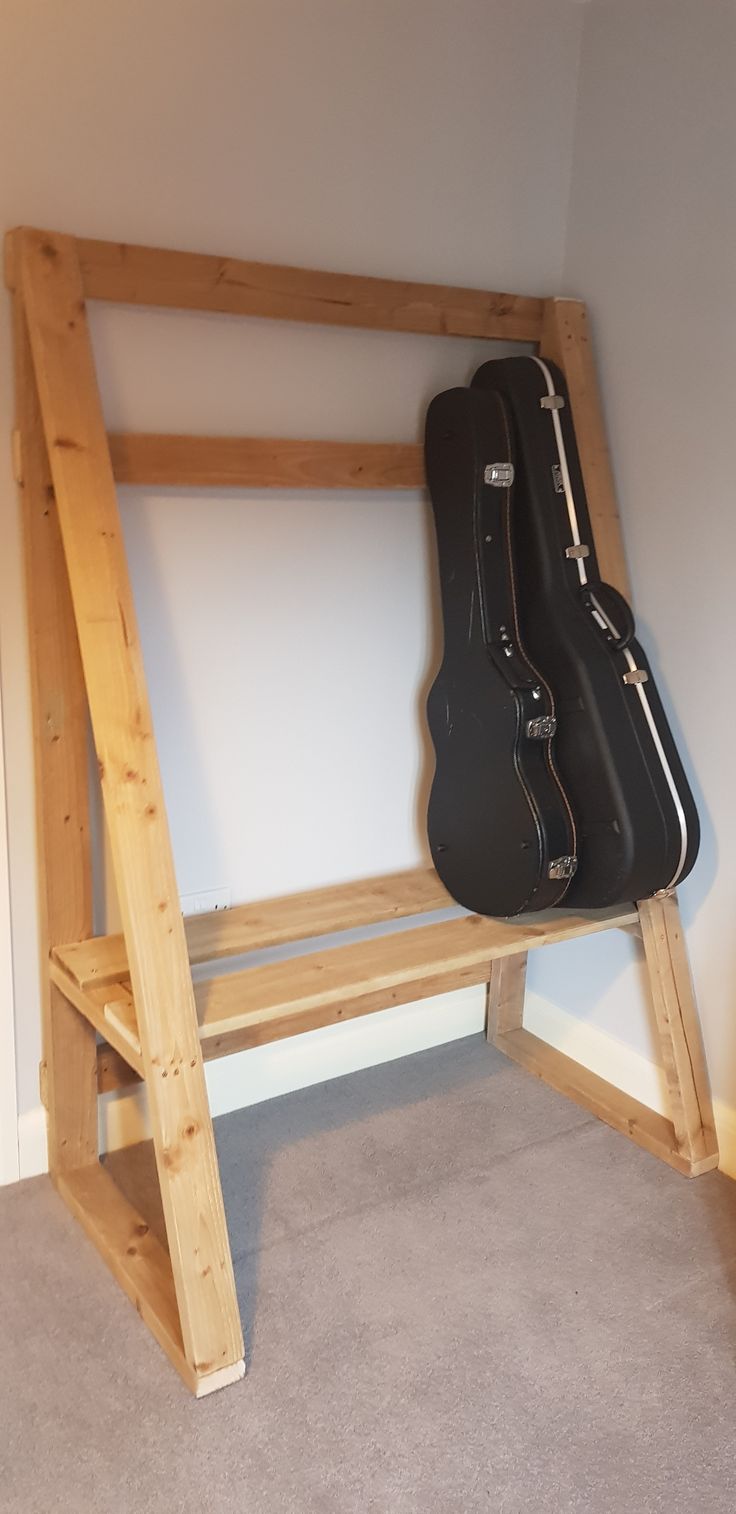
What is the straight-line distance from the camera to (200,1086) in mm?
1384

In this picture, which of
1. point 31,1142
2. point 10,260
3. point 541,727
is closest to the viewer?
point 10,260

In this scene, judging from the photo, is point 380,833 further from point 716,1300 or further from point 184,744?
point 716,1300

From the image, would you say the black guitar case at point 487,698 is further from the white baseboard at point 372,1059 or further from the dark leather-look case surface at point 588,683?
the white baseboard at point 372,1059

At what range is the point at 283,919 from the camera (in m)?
1.80

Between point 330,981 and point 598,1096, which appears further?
point 598,1096

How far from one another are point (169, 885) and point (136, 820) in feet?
0.30

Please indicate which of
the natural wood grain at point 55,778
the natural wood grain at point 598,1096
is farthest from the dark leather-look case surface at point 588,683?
the natural wood grain at point 55,778

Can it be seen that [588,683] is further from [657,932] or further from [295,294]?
[295,294]

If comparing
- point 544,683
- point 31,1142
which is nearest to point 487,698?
point 544,683

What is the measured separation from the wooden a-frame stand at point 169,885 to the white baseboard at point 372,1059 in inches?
1.7

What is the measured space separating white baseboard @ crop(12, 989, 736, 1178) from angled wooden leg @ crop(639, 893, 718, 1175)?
0.04 m

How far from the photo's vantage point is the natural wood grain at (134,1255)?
142cm

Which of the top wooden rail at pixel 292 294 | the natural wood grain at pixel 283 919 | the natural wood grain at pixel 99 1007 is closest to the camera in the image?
the natural wood grain at pixel 99 1007

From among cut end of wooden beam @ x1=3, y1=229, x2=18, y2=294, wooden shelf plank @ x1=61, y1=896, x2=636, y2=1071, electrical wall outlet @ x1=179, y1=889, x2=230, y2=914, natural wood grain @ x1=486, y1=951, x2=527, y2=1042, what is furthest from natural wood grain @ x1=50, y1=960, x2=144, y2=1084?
cut end of wooden beam @ x1=3, y1=229, x2=18, y2=294
